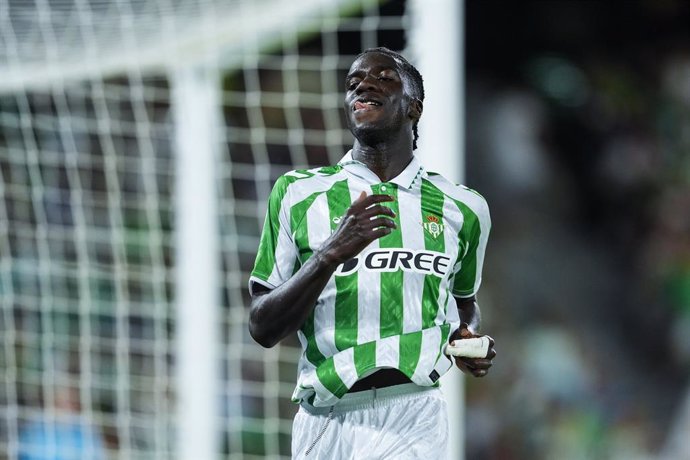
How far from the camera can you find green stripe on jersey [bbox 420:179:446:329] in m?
2.78

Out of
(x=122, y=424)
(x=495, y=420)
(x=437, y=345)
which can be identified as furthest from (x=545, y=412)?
(x=437, y=345)

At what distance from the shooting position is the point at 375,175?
288 cm

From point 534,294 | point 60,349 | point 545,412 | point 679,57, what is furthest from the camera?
point 679,57

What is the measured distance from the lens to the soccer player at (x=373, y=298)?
2740 millimetres

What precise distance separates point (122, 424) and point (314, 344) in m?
3.08

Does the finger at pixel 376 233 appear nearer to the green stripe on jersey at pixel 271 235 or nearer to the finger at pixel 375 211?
the finger at pixel 375 211

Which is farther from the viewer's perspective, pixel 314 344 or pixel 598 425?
pixel 598 425

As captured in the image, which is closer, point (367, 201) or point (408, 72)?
point (367, 201)

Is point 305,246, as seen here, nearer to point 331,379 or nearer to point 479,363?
point 331,379

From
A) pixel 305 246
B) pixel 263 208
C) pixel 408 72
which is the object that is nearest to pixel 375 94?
pixel 408 72

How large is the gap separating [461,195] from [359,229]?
497 mm

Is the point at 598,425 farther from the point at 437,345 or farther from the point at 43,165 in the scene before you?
the point at 437,345

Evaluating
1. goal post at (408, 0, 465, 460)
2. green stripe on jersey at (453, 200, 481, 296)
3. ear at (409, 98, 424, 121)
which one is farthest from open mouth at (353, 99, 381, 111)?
goal post at (408, 0, 465, 460)

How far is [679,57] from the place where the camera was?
9945mm
